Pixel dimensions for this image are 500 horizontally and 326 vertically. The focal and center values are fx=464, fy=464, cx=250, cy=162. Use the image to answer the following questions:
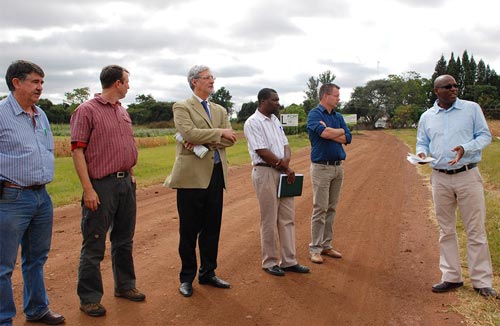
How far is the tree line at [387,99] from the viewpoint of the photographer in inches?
2584

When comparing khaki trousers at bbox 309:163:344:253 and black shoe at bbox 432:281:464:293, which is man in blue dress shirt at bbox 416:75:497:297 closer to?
black shoe at bbox 432:281:464:293

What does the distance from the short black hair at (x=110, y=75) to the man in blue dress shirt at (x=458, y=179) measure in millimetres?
3321

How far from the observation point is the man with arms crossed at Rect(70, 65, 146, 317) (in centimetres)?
410

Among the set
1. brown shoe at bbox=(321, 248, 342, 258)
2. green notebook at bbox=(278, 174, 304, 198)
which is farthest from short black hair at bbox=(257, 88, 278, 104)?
brown shoe at bbox=(321, 248, 342, 258)

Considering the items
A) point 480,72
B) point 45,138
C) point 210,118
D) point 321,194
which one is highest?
point 480,72

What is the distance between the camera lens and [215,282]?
16.4ft

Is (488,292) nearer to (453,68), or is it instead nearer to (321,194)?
(321,194)

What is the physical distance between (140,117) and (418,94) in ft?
162

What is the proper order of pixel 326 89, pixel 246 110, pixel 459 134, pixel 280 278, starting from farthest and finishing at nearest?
1. pixel 246 110
2. pixel 326 89
3. pixel 280 278
4. pixel 459 134

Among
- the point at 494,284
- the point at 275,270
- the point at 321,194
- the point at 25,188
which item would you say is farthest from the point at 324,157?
the point at 25,188

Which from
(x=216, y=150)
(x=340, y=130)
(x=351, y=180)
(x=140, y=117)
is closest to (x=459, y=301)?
A: (x=340, y=130)

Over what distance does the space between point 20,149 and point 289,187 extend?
2.92m

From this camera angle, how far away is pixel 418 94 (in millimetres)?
83938

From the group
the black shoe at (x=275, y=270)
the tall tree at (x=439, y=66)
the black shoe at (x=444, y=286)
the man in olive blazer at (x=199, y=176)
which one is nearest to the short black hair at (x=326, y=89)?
the man in olive blazer at (x=199, y=176)
